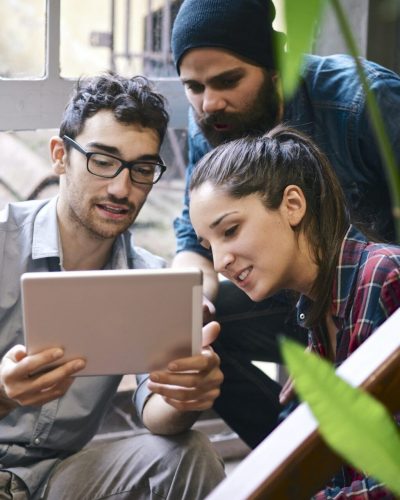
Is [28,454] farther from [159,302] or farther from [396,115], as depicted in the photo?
[396,115]

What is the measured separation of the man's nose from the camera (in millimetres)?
2074

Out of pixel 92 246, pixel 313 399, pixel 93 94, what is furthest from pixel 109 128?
pixel 313 399

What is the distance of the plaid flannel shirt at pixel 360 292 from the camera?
1525 millimetres

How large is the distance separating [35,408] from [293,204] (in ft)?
2.42

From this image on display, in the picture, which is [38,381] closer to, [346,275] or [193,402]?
[193,402]

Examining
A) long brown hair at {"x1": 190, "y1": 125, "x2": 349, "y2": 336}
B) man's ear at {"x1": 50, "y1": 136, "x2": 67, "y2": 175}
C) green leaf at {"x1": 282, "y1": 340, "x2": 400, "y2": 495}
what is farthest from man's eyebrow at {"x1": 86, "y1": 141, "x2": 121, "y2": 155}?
green leaf at {"x1": 282, "y1": 340, "x2": 400, "y2": 495}

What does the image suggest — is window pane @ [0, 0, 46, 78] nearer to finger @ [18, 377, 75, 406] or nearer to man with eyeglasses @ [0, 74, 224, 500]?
man with eyeglasses @ [0, 74, 224, 500]

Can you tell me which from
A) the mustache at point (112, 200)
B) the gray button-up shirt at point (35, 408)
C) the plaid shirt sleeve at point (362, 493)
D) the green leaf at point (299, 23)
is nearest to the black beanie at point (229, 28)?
the mustache at point (112, 200)

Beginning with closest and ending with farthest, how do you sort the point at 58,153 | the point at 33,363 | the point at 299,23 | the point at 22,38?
the point at 299,23
the point at 33,363
the point at 58,153
the point at 22,38

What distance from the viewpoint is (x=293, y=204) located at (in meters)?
1.71

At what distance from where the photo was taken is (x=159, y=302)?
1581 mm

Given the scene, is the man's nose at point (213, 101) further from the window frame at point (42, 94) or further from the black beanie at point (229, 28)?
the window frame at point (42, 94)

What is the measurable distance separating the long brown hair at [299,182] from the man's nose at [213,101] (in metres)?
0.28

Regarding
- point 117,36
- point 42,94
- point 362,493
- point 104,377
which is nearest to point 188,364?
point 104,377
